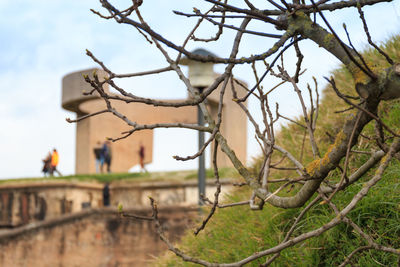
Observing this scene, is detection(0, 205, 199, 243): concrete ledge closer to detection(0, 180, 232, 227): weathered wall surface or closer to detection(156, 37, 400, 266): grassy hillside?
detection(0, 180, 232, 227): weathered wall surface

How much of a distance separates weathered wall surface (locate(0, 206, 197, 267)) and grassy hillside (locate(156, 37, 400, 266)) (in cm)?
596

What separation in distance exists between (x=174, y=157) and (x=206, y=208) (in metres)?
3.60

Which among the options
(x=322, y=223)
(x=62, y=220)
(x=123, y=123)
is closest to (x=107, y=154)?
(x=123, y=123)

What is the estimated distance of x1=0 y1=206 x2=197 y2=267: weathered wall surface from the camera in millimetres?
12094

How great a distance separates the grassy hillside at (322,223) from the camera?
380 cm

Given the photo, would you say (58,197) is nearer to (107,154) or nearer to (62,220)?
(107,154)

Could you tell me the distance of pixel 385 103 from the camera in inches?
212

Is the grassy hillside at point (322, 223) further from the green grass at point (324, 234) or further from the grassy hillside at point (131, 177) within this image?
the grassy hillside at point (131, 177)

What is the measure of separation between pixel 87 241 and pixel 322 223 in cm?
931

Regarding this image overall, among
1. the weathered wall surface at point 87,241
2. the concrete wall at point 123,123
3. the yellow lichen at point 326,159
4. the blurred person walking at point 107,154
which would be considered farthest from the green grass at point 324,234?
the blurred person walking at point 107,154

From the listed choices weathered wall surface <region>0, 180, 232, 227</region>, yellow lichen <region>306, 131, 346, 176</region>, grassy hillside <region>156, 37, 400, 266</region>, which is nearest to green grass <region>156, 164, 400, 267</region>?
grassy hillside <region>156, 37, 400, 266</region>

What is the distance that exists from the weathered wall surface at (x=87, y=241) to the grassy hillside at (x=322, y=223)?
5.96 m

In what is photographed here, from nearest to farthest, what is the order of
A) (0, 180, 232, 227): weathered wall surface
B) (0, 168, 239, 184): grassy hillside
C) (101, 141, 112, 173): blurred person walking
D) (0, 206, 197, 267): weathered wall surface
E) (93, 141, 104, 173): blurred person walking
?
(0, 206, 197, 267): weathered wall surface
(0, 180, 232, 227): weathered wall surface
(0, 168, 239, 184): grassy hillside
(101, 141, 112, 173): blurred person walking
(93, 141, 104, 173): blurred person walking

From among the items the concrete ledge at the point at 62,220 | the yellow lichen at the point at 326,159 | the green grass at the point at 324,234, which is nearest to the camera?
the yellow lichen at the point at 326,159
